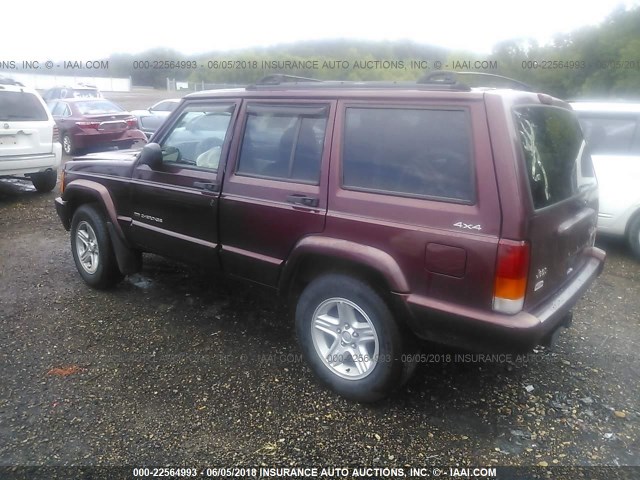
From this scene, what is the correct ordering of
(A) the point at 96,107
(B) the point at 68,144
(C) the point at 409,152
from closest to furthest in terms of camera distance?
(C) the point at 409,152, (B) the point at 68,144, (A) the point at 96,107

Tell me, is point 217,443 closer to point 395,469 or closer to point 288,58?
point 395,469

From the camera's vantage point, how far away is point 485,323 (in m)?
2.30

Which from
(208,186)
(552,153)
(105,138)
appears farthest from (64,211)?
(105,138)

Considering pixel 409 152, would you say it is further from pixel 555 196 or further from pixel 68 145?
pixel 68 145

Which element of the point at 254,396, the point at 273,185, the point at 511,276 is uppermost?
the point at 273,185

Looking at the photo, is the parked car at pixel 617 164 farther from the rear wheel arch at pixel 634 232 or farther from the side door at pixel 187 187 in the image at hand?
the side door at pixel 187 187

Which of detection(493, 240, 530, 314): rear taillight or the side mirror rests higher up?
the side mirror

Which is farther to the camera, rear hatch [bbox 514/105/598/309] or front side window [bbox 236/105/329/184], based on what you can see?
front side window [bbox 236/105/329/184]

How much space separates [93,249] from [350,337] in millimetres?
2694

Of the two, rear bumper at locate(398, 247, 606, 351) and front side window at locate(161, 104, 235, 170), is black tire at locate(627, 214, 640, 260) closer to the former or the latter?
rear bumper at locate(398, 247, 606, 351)

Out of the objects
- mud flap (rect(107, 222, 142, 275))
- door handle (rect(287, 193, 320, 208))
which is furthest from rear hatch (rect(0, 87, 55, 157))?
door handle (rect(287, 193, 320, 208))

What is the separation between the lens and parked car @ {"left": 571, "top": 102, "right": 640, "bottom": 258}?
5359mm

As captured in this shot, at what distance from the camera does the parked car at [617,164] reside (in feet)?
17.6

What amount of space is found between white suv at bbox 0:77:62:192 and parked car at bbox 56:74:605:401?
4957 mm
